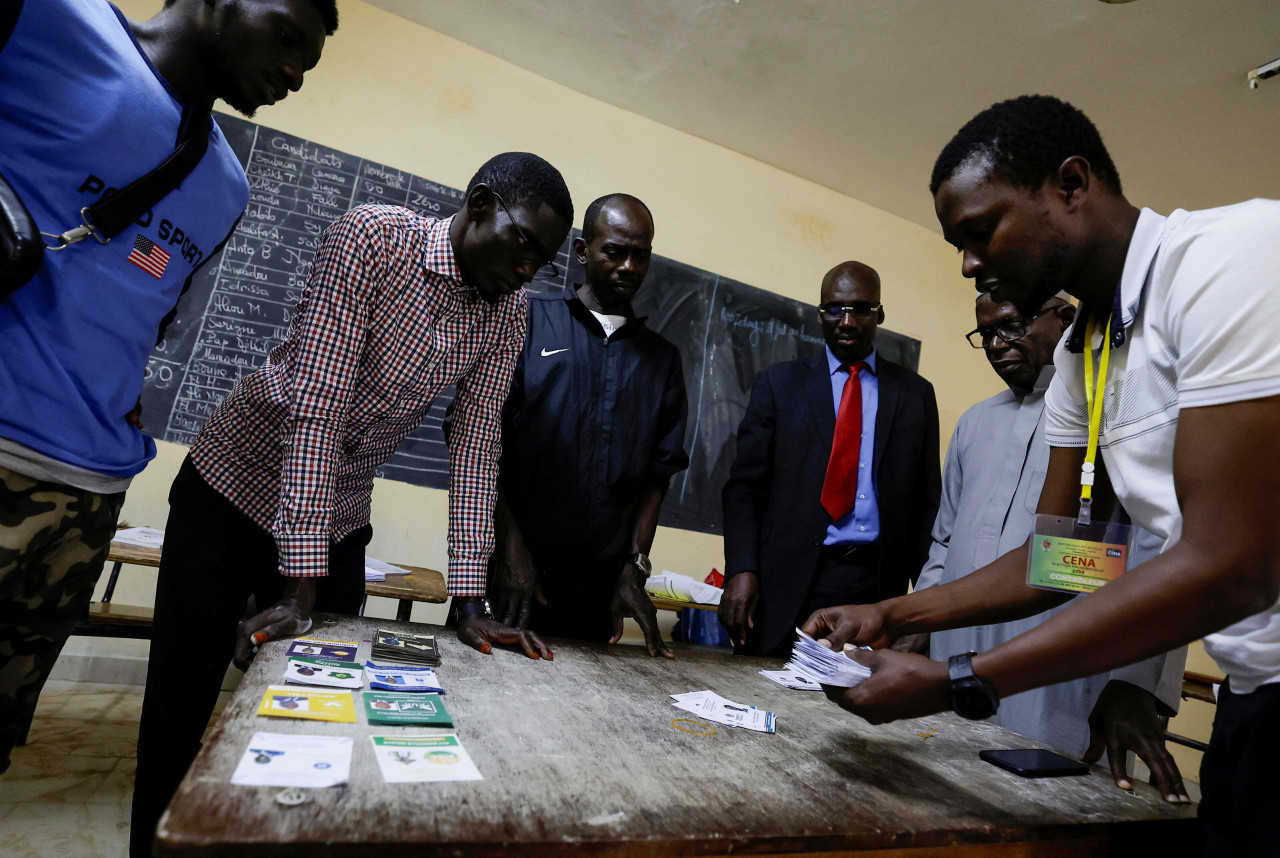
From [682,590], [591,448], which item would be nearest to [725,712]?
[591,448]

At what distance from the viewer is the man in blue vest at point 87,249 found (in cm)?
109

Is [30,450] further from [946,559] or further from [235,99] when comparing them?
[946,559]

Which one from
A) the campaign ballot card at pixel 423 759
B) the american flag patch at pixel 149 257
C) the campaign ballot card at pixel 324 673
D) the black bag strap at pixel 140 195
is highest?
the black bag strap at pixel 140 195

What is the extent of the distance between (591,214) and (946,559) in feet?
5.08

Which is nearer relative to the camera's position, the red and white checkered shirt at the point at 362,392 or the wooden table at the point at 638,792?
the wooden table at the point at 638,792

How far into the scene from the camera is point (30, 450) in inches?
43.7

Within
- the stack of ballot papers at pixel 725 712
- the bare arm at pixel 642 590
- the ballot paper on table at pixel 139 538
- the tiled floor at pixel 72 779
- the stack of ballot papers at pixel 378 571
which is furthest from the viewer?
the stack of ballot papers at pixel 378 571

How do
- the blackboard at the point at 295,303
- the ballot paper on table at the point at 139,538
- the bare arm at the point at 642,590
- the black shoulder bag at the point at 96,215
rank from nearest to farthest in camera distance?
the black shoulder bag at the point at 96,215, the bare arm at the point at 642,590, the ballot paper on table at the point at 139,538, the blackboard at the point at 295,303

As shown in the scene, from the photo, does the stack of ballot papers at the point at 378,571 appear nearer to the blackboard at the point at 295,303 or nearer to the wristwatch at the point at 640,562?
the blackboard at the point at 295,303

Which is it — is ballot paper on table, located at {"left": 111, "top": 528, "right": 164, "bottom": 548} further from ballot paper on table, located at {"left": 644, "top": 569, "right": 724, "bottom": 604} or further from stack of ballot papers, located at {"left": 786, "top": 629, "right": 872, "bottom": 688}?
stack of ballot papers, located at {"left": 786, "top": 629, "right": 872, "bottom": 688}

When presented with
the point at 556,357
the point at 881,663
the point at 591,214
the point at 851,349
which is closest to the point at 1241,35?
the point at 851,349

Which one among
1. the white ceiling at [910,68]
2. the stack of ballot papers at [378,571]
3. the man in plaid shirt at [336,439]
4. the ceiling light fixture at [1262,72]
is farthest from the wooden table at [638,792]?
the ceiling light fixture at [1262,72]

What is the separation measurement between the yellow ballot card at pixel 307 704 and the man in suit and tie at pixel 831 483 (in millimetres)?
1493

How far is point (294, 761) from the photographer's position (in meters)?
0.74
